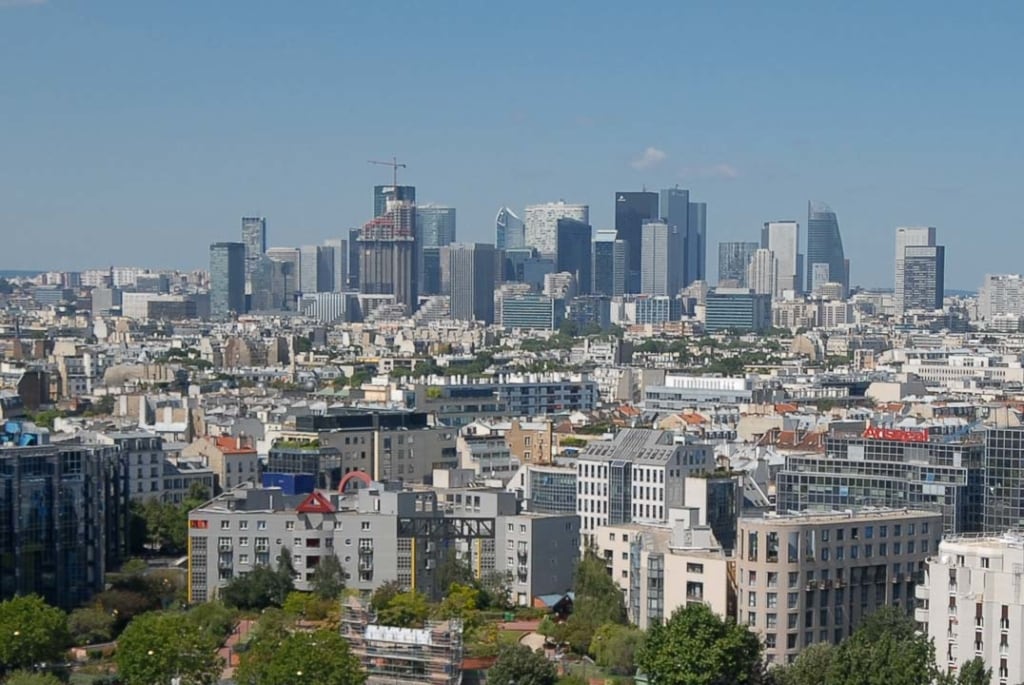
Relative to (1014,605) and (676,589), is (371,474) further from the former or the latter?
(1014,605)

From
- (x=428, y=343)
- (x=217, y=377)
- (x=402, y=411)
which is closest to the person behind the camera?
(x=402, y=411)

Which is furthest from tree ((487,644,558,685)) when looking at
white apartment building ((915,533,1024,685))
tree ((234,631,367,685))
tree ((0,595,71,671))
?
tree ((0,595,71,671))

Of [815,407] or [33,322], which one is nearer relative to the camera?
[815,407]

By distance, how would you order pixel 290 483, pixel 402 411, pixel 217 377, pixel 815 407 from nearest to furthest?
pixel 290 483 → pixel 402 411 → pixel 815 407 → pixel 217 377

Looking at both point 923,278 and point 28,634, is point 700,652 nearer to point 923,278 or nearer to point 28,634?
point 28,634

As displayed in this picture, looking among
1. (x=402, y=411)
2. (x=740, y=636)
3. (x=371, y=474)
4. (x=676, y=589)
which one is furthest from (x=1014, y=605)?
(x=402, y=411)

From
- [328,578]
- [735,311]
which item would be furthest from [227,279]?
[328,578]

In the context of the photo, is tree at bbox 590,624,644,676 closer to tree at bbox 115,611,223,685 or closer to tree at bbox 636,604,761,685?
tree at bbox 636,604,761,685
